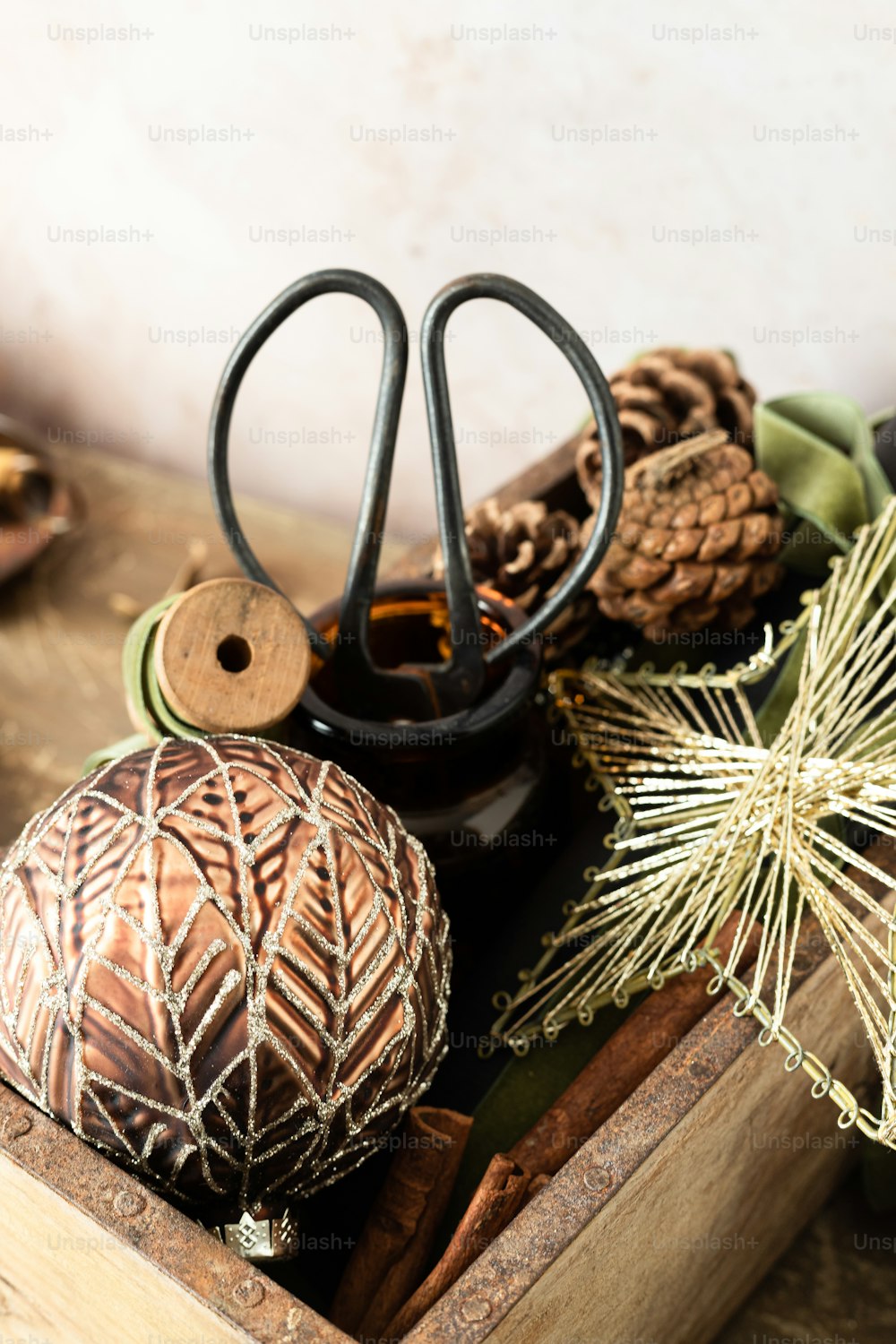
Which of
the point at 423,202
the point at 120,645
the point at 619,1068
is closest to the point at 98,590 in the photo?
the point at 120,645

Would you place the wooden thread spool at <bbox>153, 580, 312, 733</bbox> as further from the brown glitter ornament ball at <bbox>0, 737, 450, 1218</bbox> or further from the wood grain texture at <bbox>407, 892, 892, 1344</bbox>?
the wood grain texture at <bbox>407, 892, 892, 1344</bbox>

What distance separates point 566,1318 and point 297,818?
0.16m

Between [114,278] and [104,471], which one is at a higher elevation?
[114,278]

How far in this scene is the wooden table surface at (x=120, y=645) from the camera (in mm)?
517

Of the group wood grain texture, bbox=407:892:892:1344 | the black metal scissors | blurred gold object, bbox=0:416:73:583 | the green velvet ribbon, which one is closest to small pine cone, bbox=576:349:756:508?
the green velvet ribbon

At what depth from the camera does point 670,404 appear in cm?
55

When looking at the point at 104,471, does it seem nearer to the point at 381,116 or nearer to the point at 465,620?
the point at 381,116

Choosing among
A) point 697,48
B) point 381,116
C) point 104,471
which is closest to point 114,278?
point 104,471

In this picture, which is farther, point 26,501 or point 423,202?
point 26,501

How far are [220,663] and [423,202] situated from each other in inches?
16.3

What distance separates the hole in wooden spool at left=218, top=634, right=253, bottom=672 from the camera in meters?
0.42

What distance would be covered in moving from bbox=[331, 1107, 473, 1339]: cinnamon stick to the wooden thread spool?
141 mm

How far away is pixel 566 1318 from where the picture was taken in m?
0.36

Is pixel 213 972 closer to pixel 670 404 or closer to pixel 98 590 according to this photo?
pixel 670 404
